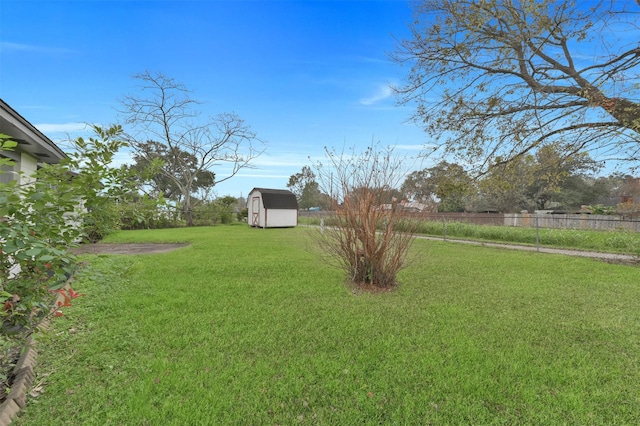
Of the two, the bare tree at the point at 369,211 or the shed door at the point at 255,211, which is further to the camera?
the shed door at the point at 255,211

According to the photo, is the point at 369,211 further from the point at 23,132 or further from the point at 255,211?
the point at 255,211

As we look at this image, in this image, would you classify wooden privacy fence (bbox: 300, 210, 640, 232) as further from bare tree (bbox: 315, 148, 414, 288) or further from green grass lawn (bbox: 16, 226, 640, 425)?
green grass lawn (bbox: 16, 226, 640, 425)

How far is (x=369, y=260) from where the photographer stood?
15.3 feet

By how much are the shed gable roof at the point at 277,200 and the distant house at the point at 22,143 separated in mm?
12181

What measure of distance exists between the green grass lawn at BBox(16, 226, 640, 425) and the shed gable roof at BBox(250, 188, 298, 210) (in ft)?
43.8

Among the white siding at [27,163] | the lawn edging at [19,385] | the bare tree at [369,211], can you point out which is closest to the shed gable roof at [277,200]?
the white siding at [27,163]

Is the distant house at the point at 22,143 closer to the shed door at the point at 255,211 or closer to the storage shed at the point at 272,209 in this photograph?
the storage shed at the point at 272,209

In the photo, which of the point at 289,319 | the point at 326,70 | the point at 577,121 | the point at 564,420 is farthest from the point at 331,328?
the point at 326,70

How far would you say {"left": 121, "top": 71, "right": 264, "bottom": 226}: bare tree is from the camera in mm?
19484

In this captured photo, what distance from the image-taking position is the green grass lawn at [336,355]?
1.87m

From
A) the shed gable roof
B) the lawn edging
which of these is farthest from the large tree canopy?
the shed gable roof

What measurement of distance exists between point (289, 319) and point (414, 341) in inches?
55.2

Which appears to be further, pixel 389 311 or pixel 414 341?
pixel 389 311

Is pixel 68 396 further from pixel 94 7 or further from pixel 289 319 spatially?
pixel 94 7
